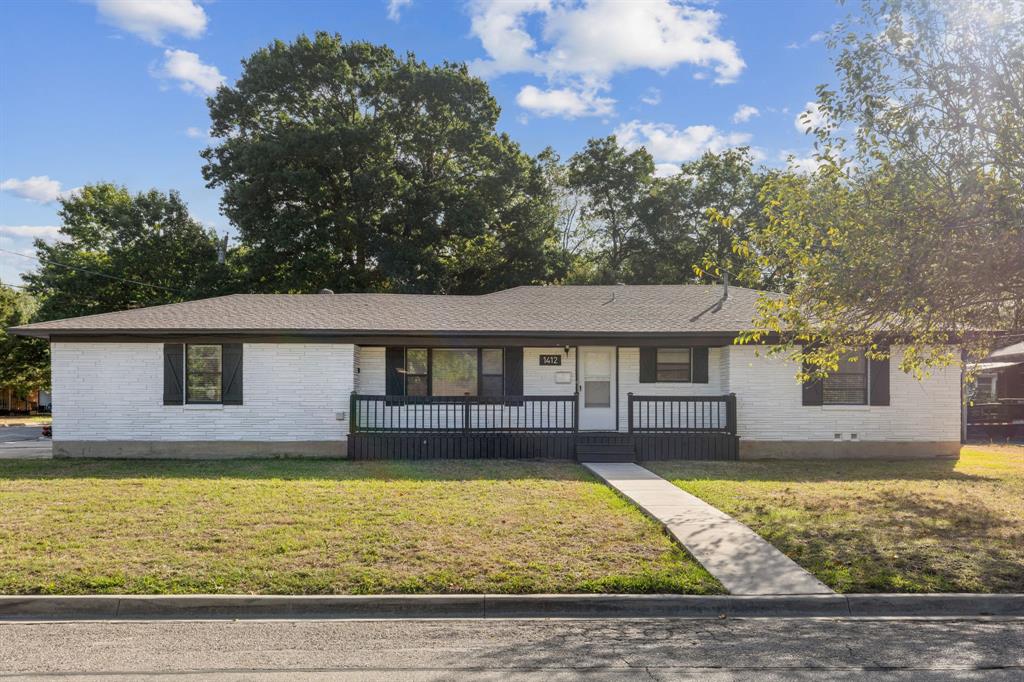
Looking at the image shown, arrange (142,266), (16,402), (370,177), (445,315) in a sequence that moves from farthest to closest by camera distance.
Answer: (16,402) → (142,266) → (370,177) → (445,315)

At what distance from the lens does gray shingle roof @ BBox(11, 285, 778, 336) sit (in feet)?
50.4

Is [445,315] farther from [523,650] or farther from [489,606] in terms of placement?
[523,650]

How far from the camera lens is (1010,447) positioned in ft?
63.7

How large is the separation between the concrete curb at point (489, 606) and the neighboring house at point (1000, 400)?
16.6 m

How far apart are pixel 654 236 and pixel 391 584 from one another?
32.1 m

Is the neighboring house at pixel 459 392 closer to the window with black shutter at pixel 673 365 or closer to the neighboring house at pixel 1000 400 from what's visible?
the window with black shutter at pixel 673 365

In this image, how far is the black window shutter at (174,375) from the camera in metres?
15.4

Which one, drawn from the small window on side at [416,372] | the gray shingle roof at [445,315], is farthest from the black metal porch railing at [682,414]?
the small window on side at [416,372]

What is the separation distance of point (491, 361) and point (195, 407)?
6.56 m

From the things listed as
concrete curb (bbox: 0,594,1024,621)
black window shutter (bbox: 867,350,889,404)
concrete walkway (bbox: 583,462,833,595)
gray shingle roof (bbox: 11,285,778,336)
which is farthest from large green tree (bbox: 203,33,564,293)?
concrete curb (bbox: 0,594,1024,621)

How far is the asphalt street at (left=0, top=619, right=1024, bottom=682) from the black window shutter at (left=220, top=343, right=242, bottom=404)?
1013cm

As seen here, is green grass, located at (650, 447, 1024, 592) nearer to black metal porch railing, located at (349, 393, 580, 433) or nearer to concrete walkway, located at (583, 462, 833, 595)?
concrete walkway, located at (583, 462, 833, 595)

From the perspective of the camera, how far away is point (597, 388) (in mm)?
16734

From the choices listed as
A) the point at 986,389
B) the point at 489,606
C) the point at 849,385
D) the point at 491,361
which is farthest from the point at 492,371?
the point at 986,389
